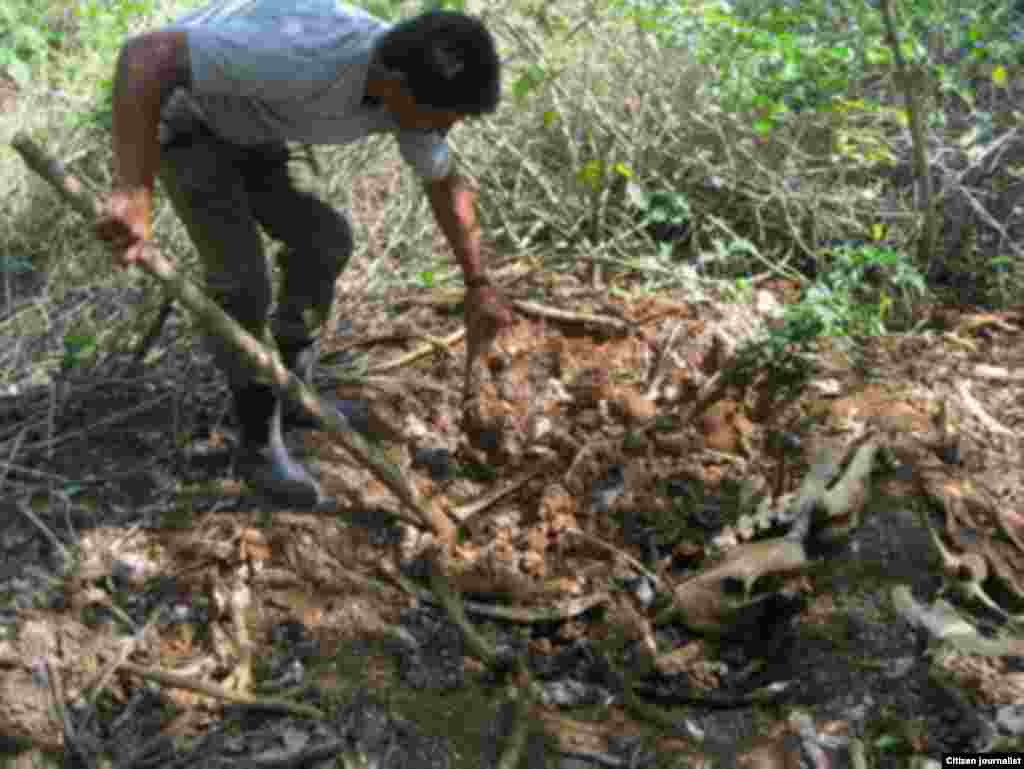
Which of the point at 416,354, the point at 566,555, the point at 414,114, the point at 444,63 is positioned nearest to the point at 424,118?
the point at 414,114

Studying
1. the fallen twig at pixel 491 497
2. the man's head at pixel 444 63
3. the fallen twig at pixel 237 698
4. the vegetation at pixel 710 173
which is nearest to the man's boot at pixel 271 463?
the fallen twig at pixel 491 497

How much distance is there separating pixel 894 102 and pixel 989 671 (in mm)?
3190

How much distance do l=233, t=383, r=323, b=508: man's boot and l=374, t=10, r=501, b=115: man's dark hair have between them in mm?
1139

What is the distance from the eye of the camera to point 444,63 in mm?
2334

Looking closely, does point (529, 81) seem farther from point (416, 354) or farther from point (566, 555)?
point (566, 555)

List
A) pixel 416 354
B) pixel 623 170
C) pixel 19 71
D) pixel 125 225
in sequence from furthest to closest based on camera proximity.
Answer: pixel 19 71 < pixel 623 170 < pixel 416 354 < pixel 125 225

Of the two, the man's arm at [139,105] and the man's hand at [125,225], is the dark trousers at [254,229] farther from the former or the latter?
the man's hand at [125,225]

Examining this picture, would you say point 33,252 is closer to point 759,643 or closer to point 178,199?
point 178,199

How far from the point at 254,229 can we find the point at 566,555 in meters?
1.30

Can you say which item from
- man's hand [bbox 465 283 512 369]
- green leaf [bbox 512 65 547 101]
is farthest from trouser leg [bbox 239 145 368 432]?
green leaf [bbox 512 65 547 101]

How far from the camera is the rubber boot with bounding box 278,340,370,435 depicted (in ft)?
11.2

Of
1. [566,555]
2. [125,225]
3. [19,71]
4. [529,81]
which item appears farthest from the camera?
[19,71]

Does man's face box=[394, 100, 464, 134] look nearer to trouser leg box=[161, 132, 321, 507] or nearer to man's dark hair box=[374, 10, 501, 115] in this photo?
man's dark hair box=[374, 10, 501, 115]

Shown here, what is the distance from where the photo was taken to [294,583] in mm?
2918
